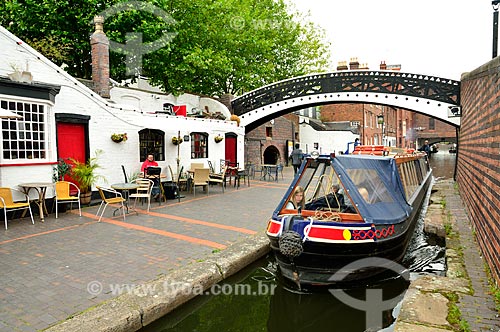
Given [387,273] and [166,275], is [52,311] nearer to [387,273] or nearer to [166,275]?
[166,275]

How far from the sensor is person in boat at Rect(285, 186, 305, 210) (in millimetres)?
5887

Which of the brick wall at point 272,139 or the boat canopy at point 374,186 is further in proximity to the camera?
the brick wall at point 272,139

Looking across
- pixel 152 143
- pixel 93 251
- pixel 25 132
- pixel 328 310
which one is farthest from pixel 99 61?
pixel 328 310

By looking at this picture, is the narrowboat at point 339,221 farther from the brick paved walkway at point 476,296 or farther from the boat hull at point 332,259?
the brick paved walkway at point 476,296

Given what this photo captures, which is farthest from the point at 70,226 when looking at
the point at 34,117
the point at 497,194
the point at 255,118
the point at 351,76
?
the point at 351,76

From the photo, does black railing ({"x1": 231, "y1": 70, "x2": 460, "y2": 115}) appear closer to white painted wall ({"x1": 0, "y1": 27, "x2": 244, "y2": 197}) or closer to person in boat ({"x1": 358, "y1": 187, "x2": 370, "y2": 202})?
white painted wall ({"x1": 0, "y1": 27, "x2": 244, "y2": 197})

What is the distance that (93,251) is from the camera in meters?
5.74

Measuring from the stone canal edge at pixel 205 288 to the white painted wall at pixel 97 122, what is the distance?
5.50 m

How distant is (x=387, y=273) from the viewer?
5.53 m

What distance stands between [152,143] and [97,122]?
238 centimetres

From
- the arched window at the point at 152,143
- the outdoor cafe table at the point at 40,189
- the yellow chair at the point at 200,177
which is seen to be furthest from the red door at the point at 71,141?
the yellow chair at the point at 200,177

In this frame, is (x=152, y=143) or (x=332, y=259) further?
(x=152, y=143)

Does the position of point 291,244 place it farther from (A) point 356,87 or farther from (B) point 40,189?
(A) point 356,87

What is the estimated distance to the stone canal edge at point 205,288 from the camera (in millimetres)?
3455
